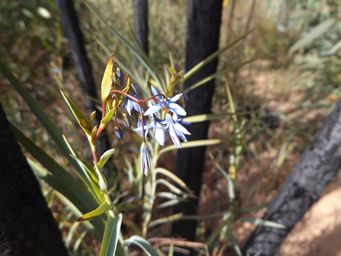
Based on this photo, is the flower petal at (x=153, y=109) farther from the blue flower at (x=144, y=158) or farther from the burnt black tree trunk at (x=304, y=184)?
the burnt black tree trunk at (x=304, y=184)

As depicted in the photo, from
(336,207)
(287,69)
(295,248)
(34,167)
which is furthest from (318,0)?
(34,167)

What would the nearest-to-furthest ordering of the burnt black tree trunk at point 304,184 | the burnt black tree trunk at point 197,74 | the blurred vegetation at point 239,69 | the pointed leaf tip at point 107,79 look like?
the pointed leaf tip at point 107,79 < the burnt black tree trunk at point 197,74 < the burnt black tree trunk at point 304,184 < the blurred vegetation at point 239,69

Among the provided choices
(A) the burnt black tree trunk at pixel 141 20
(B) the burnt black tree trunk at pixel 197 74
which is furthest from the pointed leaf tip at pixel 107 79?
(A) the burnt black tree trunk at pixel 141 20

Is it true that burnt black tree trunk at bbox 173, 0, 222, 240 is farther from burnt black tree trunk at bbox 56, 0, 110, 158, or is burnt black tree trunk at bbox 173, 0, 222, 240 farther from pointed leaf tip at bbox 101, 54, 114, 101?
pointed leaf tip at bbox 101, 54, 114, 101

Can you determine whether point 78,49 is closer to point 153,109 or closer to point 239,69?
point 153,109

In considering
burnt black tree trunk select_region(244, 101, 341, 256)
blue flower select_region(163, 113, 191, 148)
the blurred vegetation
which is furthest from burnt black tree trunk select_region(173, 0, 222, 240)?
the blurred vegetation

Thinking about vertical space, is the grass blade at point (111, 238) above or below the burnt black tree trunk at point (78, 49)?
below

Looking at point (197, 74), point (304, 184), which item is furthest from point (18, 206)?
point (304, 184)
